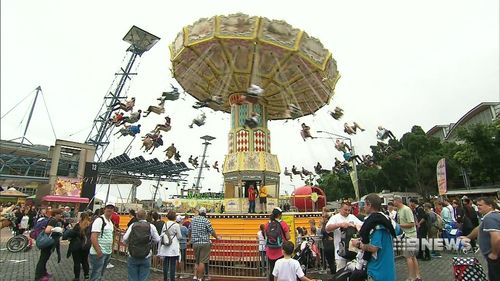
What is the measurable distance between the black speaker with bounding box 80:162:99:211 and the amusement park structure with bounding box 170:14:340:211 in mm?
16390

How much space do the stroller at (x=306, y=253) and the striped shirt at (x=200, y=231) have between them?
2.52m

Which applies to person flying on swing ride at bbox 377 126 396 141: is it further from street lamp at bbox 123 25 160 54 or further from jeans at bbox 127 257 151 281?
street lamp at bbox 123 25 160 54

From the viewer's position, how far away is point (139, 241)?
6.15m

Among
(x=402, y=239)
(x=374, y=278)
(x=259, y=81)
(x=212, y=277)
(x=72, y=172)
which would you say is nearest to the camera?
(x=374, y=278)


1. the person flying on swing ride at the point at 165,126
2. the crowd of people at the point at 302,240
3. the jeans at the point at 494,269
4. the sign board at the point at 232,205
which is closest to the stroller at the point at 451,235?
the crowd of people at the point at 302,240

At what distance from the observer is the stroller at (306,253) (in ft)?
30.4

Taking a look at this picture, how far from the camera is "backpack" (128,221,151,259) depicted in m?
6.13

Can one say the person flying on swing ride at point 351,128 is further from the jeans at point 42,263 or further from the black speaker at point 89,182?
the black speaker at point 89,182

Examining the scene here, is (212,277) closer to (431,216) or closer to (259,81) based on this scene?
(431,216)

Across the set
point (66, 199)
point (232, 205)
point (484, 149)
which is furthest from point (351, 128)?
point (66, 199)

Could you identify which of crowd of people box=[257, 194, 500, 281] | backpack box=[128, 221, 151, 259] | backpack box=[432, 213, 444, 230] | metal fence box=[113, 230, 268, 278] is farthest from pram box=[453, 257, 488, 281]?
backpack box=[432, 213, 444, 230]

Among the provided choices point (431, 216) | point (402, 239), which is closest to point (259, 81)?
point (431, 216)

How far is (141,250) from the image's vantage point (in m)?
6.14

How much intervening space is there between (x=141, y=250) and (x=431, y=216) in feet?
32.5
